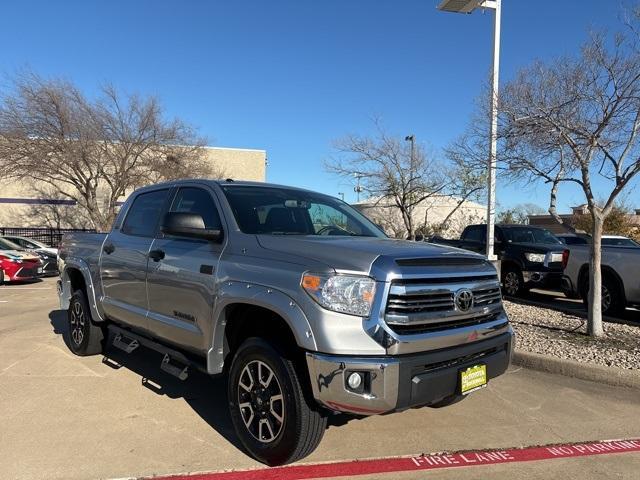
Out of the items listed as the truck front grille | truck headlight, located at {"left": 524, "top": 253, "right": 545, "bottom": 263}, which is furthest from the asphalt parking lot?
truck headlight, located at {"left": 524, "top": 253, "right": 545, "bottom": 263}

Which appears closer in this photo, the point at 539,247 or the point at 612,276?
the point at 612,276

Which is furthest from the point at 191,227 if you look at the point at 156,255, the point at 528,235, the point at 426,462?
the point at 528,235

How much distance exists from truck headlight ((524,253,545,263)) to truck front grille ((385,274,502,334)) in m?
8.55

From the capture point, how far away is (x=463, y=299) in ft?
11.9

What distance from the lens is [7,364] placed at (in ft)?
19.9

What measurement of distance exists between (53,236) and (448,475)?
118 ft

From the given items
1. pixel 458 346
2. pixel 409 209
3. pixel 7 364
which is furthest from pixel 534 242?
pixel 7 364

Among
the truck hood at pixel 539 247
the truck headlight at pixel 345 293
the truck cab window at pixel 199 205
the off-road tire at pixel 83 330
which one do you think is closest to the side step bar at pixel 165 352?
the off-road tire at pixel 83 330

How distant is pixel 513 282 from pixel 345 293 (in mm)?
9688

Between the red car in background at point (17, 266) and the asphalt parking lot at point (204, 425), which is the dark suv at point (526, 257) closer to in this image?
the asphalt parking lot at point (204, 425)

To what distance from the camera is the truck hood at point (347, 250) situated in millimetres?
3346

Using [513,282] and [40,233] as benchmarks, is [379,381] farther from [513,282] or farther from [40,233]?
[40,233]

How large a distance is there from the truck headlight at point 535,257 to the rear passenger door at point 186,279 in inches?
355

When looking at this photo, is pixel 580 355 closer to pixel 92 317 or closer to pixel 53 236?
pixel 92 317
